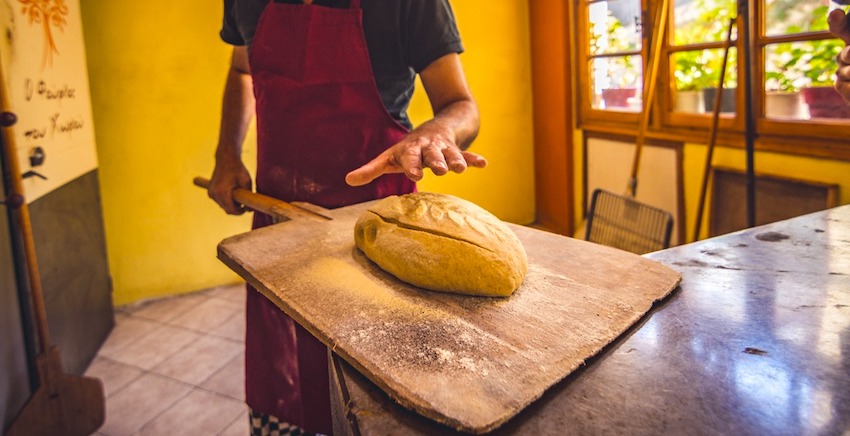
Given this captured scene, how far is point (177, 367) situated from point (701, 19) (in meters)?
3.29

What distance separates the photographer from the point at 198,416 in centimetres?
227

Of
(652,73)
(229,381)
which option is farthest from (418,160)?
(652,73)

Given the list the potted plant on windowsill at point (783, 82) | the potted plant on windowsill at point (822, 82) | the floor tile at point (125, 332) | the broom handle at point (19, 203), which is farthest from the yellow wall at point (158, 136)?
the potted plant on windowsill at point (822, 82)

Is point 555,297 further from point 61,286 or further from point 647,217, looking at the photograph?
point 61,286

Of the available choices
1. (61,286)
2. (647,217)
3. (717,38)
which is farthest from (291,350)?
(717,38)

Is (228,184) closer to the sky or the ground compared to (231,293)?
closer to the sky

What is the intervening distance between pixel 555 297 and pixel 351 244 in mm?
444

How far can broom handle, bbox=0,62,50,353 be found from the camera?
71.4 inches

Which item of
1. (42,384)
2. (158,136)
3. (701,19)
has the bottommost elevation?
(42,384)

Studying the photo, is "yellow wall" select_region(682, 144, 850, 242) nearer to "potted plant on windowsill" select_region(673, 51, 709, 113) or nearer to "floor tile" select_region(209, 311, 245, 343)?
"potted plant on windowsill" select_region(673, 51, 709, 113)

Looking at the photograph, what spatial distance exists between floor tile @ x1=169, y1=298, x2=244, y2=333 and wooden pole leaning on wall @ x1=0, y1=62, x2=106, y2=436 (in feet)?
3.16

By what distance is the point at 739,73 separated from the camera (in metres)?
2.82

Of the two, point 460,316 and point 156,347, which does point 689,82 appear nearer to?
point 460,316

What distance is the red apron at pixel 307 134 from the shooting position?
4.65 feet
